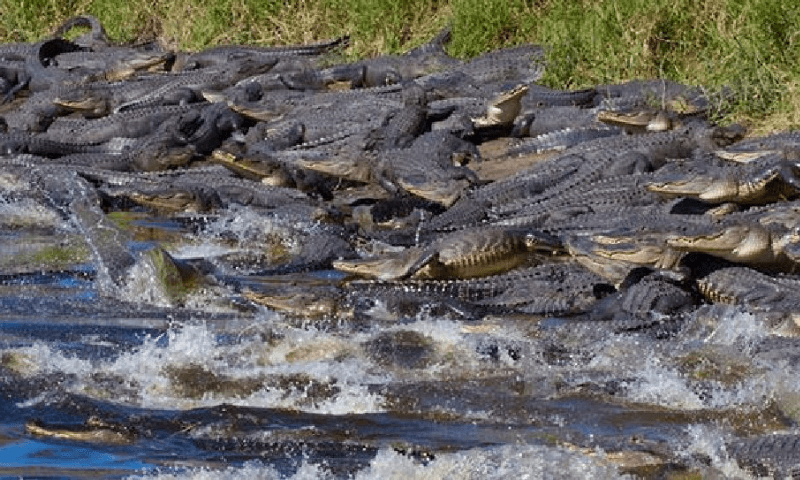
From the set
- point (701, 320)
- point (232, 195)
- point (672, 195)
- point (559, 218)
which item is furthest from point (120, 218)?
point (701, 320)

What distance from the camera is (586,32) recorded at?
10.3 metres

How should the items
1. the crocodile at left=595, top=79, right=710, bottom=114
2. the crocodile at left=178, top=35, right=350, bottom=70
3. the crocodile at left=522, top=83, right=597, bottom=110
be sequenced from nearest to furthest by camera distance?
1. the crocodile at left=595, top=79, right=710, bottom=114
2. the crocodile at left=522, top=83, right=597, bottom=110
3. the crocodile at left=178, top=35, right=350, bottom=70

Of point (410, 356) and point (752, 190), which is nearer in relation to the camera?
point (410, 356)

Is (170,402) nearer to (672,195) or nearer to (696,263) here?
(696,263)

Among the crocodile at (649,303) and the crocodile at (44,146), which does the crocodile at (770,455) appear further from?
the crocodile at (44,146)

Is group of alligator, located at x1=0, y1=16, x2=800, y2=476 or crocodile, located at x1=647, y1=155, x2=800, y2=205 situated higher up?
crocodile, located at x1=647, y1=155, x2=800, y2=205

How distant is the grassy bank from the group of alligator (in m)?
0.28

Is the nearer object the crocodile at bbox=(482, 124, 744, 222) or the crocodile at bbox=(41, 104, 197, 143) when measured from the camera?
the crocodile at bbox=(482, 124, 744, 222)

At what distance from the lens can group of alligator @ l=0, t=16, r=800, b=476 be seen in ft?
22.1

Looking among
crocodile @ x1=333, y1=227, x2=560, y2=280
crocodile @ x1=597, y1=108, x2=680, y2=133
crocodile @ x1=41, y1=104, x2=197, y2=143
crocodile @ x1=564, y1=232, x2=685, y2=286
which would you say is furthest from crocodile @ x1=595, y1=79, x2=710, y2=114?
crocodile @ x1=41, y1=104, x2=197, y2=143

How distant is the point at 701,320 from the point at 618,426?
3.68 feet

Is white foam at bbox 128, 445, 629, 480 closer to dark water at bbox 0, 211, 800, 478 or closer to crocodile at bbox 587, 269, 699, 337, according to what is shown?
dark water at bbox 0, 211, 800, 478

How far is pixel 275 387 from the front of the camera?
582cm

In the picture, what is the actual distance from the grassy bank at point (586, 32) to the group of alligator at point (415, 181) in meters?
0.28
